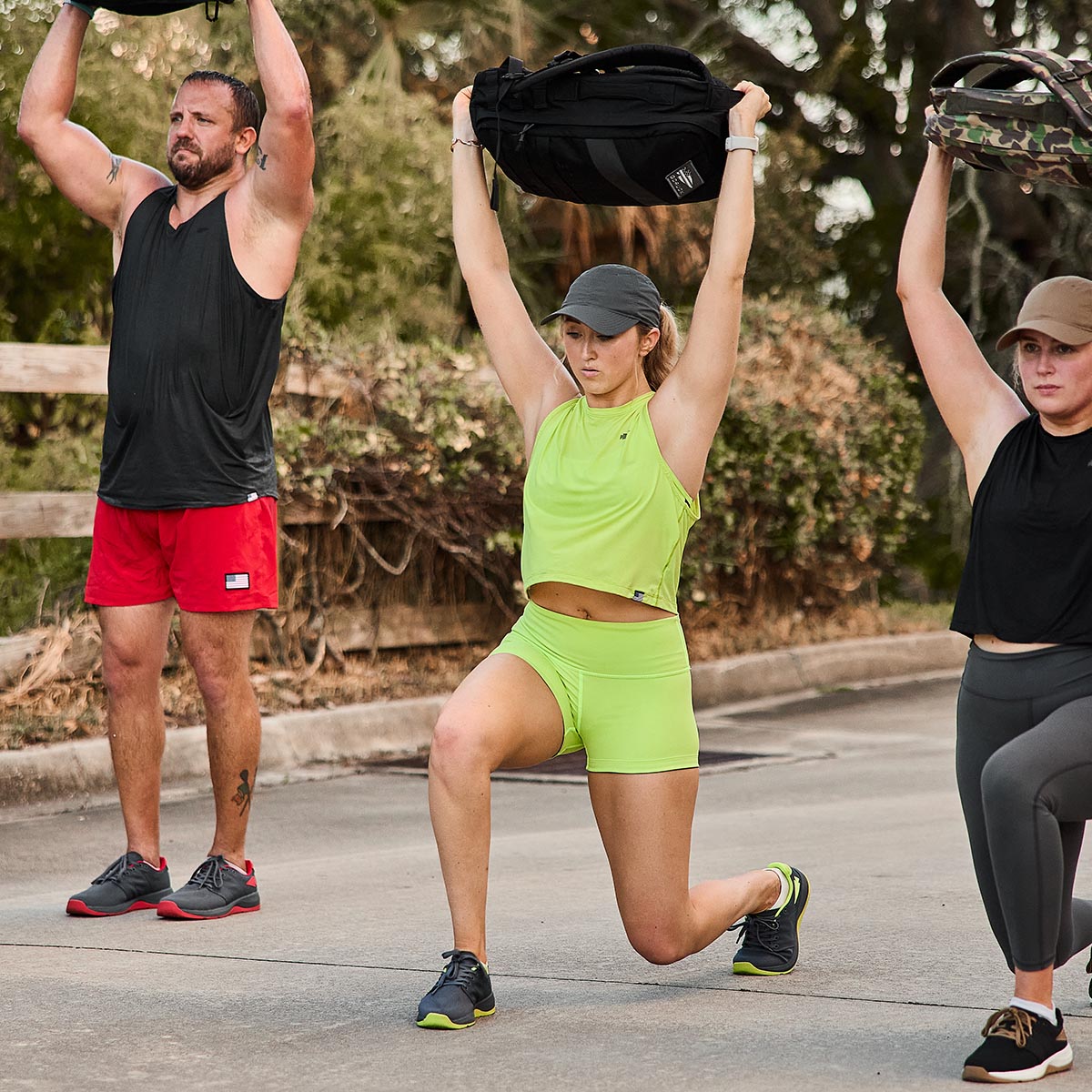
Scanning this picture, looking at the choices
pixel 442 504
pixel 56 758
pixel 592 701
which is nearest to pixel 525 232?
pixel 442 504

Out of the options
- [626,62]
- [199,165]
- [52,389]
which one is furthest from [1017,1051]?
[52,389]

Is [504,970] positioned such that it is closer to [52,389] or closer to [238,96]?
[238,96]

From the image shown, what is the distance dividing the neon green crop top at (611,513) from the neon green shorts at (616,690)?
0.11 metres

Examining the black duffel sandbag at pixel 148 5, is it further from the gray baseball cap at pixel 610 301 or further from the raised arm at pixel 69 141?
the gray baseball cap at pixel 610 301

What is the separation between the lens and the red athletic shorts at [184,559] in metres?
5.05

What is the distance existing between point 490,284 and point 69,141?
181 centimetres

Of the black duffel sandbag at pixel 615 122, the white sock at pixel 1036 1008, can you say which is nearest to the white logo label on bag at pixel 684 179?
the black duffel sandbag at pixel 615 122

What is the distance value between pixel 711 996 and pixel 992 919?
75cm

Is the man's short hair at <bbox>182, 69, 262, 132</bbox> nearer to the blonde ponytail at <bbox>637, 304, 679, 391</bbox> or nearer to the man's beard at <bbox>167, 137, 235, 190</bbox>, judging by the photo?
the man's beard at <bbox>167, 137, 235, 190</bbox>

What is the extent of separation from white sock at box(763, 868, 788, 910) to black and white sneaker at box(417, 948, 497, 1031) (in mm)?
844

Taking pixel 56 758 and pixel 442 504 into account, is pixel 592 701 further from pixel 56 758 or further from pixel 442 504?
pixel 442 504

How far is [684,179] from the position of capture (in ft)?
13.4

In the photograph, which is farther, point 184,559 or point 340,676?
point 340,676

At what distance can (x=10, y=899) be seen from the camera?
5.23m
